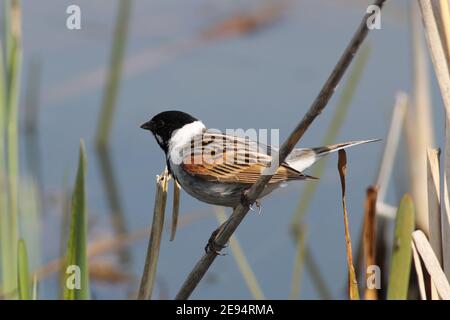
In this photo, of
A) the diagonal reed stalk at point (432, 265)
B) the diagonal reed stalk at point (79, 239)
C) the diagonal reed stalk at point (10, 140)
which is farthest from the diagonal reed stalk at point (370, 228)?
the diagonal reed stalk at point (10, 140)

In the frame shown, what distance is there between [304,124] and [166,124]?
1.13 m

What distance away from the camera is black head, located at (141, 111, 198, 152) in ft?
9.76

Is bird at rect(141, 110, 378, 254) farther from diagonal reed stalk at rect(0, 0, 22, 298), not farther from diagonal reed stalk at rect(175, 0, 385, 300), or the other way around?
diagonal reed stalk at rect(175, 0, 385, 300)

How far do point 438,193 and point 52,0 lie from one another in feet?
17.4

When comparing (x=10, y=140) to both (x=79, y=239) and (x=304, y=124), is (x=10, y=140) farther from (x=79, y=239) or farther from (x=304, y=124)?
(x=304, y=124)

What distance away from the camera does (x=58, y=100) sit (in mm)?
6039

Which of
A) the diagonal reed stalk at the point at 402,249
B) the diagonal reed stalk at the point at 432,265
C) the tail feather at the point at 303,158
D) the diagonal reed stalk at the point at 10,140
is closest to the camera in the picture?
the diagonal reed stalk at the point at 402,249

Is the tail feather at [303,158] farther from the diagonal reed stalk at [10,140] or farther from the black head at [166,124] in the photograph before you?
the diagonal reed stalk at [10,140]

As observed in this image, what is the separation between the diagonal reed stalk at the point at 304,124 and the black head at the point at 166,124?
728 millimetres

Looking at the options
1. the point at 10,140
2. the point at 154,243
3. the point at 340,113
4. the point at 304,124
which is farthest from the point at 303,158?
the point at 340,113

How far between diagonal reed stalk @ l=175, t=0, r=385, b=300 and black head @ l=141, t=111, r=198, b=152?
28.7 inches

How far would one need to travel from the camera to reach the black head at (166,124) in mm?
2975

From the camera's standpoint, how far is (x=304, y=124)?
195 cm
